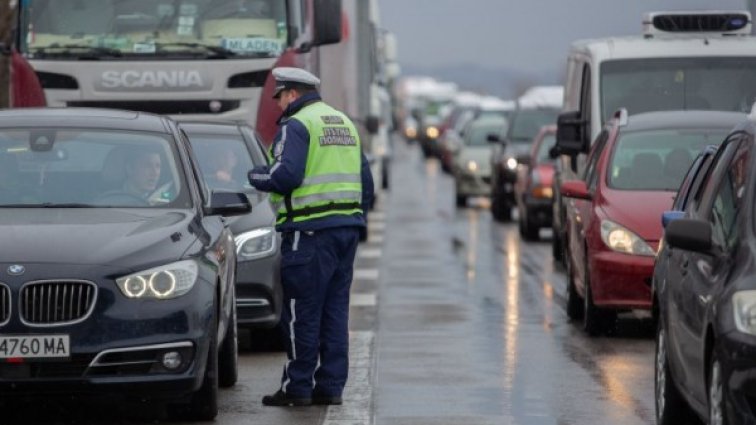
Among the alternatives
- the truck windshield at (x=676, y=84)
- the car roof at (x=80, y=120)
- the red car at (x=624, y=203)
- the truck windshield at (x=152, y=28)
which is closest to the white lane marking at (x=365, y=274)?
the truck windshield at (x=152, y=28)

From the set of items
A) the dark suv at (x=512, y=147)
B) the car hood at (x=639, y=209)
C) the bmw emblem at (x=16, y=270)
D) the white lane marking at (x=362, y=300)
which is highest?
the bmw emblem at (x=16, y=270)

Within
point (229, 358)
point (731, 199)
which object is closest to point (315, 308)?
point (229, 358)

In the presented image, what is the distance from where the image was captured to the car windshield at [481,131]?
127 ft

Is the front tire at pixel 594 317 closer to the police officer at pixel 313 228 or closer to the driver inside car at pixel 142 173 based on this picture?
the police officer at pixel 313 228

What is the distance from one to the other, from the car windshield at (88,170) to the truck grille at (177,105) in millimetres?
8338

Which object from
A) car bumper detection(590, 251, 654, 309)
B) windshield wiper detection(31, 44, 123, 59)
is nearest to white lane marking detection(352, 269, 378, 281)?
windshield wiper detection(31, 44, 123, 59)

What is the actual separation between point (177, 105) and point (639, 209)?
6.06m

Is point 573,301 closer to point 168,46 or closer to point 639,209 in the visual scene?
point 639,209

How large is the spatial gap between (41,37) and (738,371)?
42.0ft

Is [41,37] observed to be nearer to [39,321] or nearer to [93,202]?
[93,202]

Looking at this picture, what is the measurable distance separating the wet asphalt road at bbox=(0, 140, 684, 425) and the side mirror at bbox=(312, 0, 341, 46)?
2316mm

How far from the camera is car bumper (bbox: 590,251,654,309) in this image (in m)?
15.0

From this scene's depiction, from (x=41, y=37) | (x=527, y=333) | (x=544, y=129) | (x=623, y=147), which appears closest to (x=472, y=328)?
(x=527, y=333)

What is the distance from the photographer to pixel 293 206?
37.7 ft
